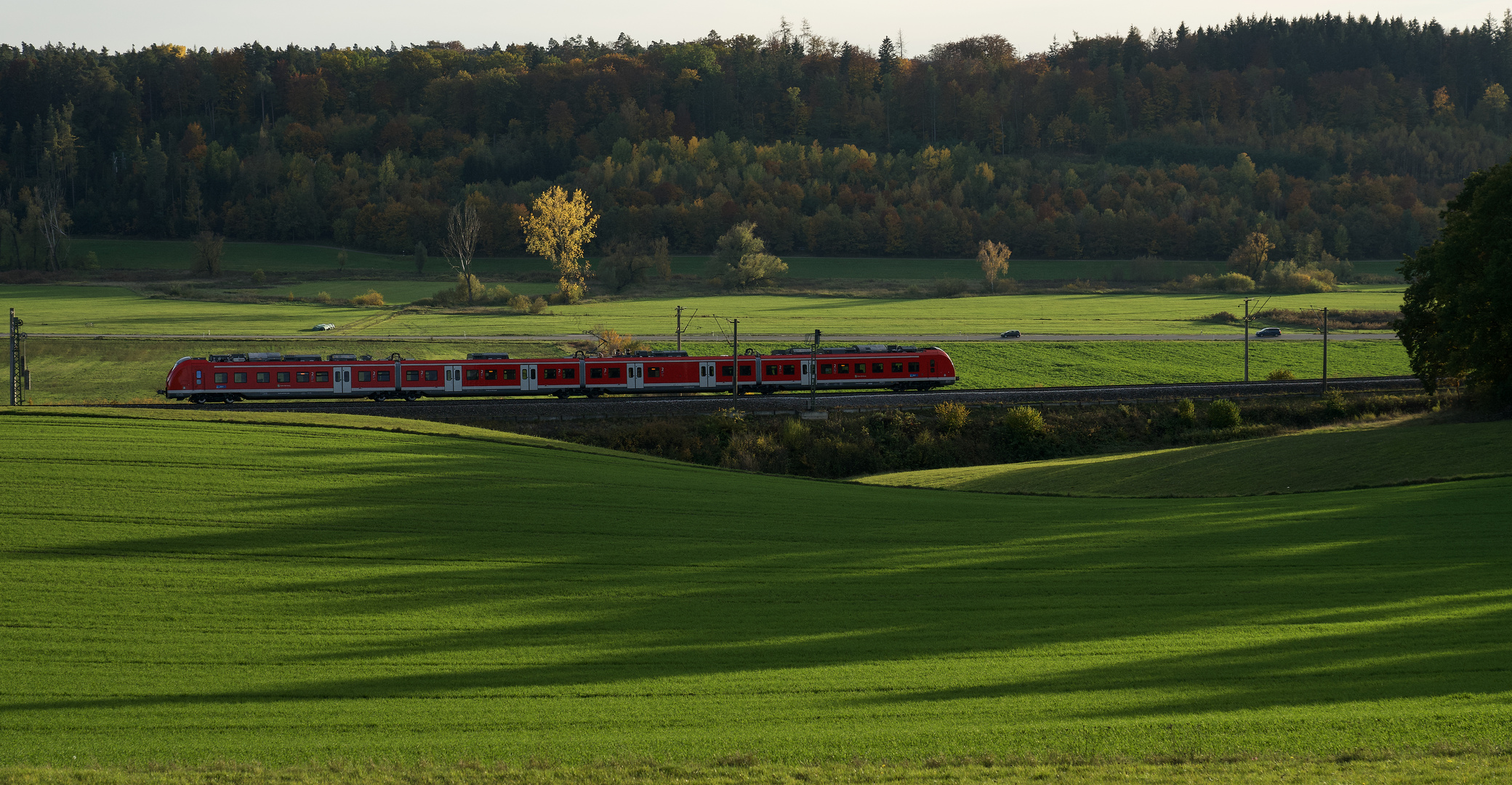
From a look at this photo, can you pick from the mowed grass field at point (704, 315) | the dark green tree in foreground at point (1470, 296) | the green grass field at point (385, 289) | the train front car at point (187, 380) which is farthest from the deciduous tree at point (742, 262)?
the dark green tree in foreground at point (1470, 296)

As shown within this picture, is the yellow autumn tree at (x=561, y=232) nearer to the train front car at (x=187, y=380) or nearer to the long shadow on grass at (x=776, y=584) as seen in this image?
the train front car at (x=187, y=380)

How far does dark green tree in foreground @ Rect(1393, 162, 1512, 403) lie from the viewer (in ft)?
155

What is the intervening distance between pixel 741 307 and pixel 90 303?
67.7 metres

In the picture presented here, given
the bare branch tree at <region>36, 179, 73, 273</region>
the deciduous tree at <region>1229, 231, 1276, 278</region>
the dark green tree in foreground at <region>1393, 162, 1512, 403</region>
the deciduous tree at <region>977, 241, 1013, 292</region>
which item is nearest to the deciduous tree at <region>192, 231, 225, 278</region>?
the bare branch tree at <region>36, 179, 73, 273</region>

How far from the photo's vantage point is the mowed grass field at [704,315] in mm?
96312

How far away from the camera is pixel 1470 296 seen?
1869 inches

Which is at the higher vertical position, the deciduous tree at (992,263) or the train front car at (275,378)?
the deciduous tree at (992,263)

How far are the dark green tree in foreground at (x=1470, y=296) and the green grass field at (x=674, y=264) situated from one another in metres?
99.2

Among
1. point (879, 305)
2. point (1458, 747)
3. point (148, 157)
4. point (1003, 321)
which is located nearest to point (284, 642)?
point (1458, 747)

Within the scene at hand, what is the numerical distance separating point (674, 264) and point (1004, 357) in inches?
3374

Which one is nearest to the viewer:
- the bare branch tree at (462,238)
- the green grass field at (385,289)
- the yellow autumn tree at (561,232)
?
the green grass field at (385,289)

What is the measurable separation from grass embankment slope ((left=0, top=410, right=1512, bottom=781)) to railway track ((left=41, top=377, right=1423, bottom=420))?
1917 cm

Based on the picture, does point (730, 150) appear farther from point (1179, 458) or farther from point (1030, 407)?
point (1179, 458)

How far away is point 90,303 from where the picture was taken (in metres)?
113
